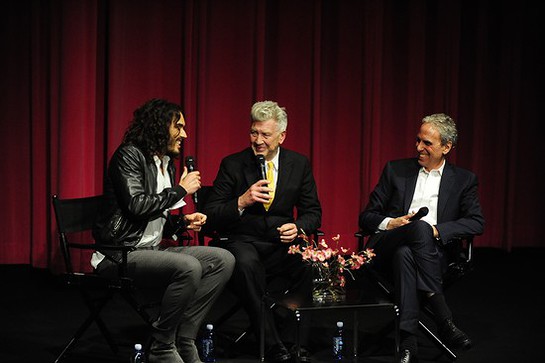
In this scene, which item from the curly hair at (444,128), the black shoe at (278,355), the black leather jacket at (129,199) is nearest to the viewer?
the black leather jacket at (129,199)

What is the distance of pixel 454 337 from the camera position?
417 centimetres

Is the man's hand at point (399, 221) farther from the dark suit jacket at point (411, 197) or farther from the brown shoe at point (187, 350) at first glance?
the brown shoe at point (187, 350)

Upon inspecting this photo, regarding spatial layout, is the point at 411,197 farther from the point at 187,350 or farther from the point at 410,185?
the point at 187,350

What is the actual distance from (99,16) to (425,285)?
3.12 metres

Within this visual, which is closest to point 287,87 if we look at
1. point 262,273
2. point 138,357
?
point 262,273

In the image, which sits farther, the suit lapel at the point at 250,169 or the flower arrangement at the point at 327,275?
the suit lapel at the point at 250,169

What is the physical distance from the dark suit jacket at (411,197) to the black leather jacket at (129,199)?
1.16 metres

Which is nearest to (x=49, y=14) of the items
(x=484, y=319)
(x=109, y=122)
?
(x=109, y=122)

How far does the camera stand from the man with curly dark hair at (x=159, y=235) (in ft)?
12.3

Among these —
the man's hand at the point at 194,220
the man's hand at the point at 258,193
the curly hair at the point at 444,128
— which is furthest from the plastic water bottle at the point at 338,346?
the curly hair at the point at 444,128

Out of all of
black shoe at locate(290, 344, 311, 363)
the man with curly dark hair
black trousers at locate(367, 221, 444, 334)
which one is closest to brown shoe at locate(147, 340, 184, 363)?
the man with curly dark hair

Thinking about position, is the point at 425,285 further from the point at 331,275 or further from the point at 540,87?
the point at 540,87

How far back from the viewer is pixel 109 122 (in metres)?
5.93

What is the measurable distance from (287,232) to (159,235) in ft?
2.08
